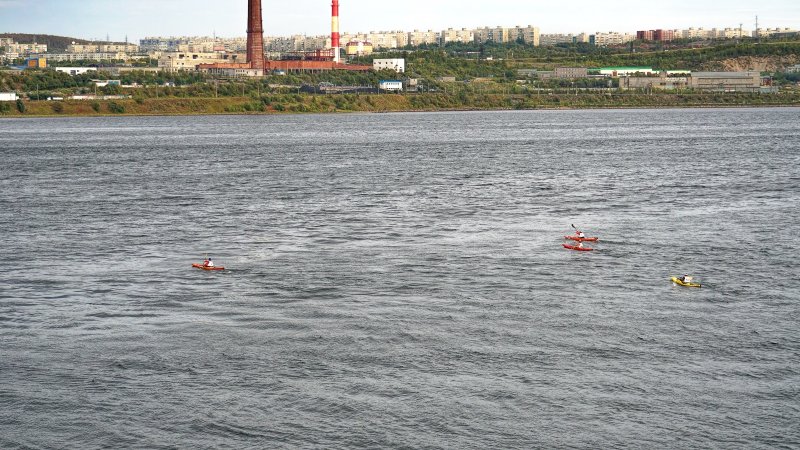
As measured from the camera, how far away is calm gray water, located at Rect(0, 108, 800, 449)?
2680 centimetres

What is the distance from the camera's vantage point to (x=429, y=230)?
5716 centimetres

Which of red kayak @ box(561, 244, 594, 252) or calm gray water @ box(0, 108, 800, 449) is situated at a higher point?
red kayak @ box(561, 244, 594, 252)

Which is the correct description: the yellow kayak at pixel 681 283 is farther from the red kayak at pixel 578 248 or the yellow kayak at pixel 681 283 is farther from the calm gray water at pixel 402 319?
the red kayak at pixel 578 248

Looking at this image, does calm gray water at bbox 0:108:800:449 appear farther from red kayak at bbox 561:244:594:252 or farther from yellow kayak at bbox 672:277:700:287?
red kayak at bbox 561:244:594:252

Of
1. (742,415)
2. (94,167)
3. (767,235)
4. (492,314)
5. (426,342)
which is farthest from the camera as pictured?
(94,167)

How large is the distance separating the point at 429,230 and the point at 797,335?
2622 cm

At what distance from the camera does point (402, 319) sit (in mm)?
36250

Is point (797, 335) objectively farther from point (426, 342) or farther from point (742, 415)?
point (426, 342)

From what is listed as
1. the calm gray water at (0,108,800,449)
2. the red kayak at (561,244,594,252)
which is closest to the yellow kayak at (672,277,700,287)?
the calm gray water at (0,108,800,449)

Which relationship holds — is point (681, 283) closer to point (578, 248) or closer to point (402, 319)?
point (578, 248)

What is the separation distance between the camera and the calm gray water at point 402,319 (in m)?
26.8

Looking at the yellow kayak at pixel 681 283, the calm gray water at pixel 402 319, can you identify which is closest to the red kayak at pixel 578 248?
the calm gray water at pixel 402 319

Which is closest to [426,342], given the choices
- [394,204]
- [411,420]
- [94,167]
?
[411,420]

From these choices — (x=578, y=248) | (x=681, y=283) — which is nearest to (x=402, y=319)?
(x=681, y=283)
